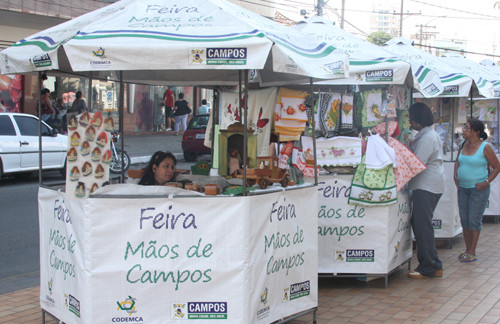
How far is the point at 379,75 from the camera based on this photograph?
23.3 feet

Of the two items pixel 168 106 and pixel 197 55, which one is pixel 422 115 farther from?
pixel 168 106

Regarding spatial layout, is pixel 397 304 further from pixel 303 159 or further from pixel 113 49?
pixel 113 49

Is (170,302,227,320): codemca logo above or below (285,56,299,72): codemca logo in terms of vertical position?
below

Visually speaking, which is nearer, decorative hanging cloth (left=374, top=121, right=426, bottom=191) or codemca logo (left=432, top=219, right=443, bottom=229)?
decorative hanging cloth (left=374, top=121, right=426, bottom=191)

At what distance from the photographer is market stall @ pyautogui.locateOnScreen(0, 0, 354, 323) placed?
4.45m

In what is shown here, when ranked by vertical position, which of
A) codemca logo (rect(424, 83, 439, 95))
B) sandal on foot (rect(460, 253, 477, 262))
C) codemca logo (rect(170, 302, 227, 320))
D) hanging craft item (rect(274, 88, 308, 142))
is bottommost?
sandal on foot (rect(460, 253, 477, 262))

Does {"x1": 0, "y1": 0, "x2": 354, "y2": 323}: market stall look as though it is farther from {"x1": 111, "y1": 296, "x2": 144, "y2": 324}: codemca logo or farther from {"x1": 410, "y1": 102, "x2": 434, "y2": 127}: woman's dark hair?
{"x1": 410, "y1": 102, "x2": 434, "y2": 127}: woman's dark hair

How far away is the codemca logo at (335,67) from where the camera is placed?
548 cm

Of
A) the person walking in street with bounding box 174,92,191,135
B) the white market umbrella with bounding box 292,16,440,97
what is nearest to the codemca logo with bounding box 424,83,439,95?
the white market umbrella with bounding box 292,16,440,97

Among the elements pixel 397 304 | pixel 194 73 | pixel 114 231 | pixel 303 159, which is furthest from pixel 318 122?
pixel 114 231

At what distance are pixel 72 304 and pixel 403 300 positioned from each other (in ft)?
10.9

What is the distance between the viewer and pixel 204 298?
4727 millimetres

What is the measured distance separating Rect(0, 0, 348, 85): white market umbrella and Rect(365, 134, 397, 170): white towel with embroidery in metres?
1.38

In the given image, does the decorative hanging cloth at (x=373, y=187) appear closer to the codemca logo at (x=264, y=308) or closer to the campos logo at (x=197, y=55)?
the codemca logo at (x=264, y=308)
